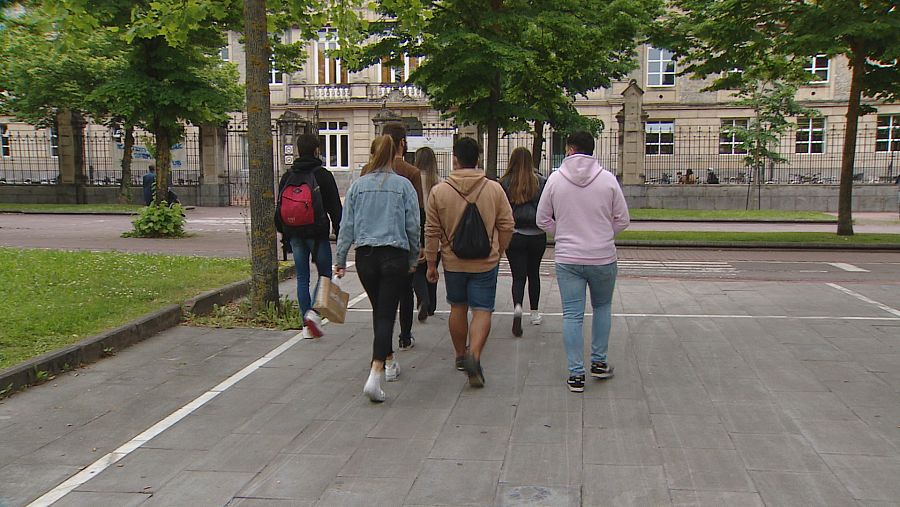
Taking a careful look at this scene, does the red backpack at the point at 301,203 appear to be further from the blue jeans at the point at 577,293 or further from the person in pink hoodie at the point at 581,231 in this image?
the blue jeans at the point at 577,293

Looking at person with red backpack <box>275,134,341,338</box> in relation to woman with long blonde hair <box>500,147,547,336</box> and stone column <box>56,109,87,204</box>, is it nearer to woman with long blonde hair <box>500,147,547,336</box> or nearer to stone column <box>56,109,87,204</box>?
woman with long blonde hair <box>500,147,547,336</box>

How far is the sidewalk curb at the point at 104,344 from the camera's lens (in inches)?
244

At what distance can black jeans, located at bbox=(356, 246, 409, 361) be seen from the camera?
5.97 metres

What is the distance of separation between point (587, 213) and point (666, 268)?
8809 mm

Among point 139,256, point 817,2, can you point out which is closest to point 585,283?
point 139,256

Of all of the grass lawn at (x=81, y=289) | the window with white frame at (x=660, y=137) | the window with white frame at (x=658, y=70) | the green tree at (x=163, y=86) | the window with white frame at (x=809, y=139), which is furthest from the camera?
the window with white frame at (x=658, y=70)

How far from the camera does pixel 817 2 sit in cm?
1675

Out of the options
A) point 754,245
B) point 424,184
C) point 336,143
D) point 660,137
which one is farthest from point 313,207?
point 336,143

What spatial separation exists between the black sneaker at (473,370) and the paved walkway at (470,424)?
0.08 meters

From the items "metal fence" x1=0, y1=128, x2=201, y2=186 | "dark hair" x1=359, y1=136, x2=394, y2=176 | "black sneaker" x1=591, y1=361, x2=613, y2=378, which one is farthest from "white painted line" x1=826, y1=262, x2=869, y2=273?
Result: "metal fence" x1=0, y1=128, x2=201, y2=186

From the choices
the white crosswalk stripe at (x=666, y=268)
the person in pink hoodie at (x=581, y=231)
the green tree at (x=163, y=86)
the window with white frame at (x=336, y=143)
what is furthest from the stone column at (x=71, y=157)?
the person in pink hoodie at (x=581, y=231)

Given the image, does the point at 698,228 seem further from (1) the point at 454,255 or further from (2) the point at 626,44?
(1) the point at 454,255

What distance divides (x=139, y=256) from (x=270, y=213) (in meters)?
5.93

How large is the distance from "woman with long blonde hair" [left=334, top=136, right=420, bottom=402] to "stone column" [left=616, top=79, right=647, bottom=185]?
81.9 ft
